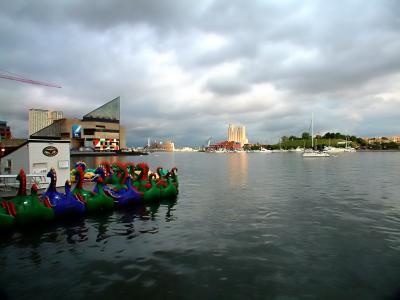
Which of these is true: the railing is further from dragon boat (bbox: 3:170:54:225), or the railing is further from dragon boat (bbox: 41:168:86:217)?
dragon boat (bbox: 3:170:54:225)

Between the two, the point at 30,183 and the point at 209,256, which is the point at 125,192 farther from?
the point at 209,256

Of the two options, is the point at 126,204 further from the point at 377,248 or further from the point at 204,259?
the point at 377,248

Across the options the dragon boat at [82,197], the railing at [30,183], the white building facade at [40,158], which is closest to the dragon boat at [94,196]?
the dragon boat at [82,197]

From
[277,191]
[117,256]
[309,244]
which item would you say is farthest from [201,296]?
[277,191]

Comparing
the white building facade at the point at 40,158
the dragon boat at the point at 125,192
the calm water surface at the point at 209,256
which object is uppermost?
the white building facade at the point at 40,158

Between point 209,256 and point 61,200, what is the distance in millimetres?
12261

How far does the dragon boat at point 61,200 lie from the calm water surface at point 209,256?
1083 mm

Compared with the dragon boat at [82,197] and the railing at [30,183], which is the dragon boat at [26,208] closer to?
the dragon boat at [82,197]

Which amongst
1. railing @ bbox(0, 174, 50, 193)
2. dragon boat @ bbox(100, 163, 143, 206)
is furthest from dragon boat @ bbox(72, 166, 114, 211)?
railing @ bbox(0, 174, 50, 193)

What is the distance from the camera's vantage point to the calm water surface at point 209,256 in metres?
11.2

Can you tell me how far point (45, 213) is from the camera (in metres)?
19.7

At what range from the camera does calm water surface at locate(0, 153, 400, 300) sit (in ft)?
36.8

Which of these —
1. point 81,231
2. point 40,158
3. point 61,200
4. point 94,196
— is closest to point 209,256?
point 81,231

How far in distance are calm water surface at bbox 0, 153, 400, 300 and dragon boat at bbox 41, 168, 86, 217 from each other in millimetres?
1083
